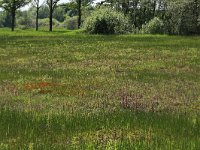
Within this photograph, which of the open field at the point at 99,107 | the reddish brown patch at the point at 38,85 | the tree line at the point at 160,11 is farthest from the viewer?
the tree line at the point at 160,11

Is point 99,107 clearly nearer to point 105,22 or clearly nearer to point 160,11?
point 105,22

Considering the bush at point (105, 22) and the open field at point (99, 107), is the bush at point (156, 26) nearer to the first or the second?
the bush at point (105, 22)

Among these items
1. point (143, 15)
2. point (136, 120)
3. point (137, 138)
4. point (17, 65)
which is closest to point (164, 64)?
point (17, 65)

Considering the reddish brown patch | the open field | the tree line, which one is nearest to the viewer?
the open field

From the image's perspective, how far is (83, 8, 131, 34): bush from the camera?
298 ft

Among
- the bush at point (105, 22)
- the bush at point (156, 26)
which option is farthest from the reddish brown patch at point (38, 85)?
the bush at point (156, 26)

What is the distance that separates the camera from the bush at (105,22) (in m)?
90.9

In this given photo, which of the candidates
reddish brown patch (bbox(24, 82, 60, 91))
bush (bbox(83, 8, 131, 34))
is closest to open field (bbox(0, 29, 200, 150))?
reddish brown patch (bbox(24, 82, 60, 91))

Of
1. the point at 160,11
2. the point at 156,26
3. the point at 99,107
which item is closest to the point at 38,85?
the point at 99,107

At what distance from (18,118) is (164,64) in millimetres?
19972

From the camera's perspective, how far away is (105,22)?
299 feet

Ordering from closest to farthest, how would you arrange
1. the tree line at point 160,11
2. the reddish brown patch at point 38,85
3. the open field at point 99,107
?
1. the open field at point 99,107
2. the reddish brown patch at point 38,85
3. the tree line at point 160,11

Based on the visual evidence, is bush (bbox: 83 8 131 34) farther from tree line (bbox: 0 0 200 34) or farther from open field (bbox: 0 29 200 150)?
open field (bbox: 0 29 200 150)

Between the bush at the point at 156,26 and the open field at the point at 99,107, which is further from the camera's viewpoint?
the bush at the point at 156,26
